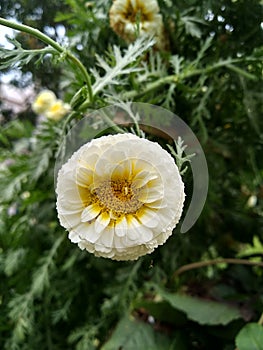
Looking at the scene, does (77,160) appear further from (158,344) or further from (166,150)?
(158,344)

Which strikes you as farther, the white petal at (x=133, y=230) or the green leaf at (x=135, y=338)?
the green leaf at (x=135, y=338)

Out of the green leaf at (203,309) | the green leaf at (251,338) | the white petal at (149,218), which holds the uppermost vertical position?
the white petal at (149,218)

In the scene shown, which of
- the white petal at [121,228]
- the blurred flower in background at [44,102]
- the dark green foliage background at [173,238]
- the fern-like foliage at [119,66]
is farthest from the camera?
the blurred flower in background at [44,102]

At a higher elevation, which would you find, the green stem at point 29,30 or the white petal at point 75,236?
the green stem at point 29,30

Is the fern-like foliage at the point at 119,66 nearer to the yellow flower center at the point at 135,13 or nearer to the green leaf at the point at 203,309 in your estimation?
the yellow flower center at the point at 135,13

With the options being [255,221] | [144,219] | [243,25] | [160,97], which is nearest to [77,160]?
[144,219]

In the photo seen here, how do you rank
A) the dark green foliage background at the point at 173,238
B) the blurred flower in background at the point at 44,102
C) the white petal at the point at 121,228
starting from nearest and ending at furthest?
the white petal at the point at 121,228 < the dark green foliage background at the point at 173,238 < the blurred flower in background at the point at 44,102

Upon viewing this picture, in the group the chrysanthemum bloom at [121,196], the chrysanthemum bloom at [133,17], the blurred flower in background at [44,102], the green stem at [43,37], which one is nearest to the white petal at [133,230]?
the chrysanthemum bloom at [121,196]
